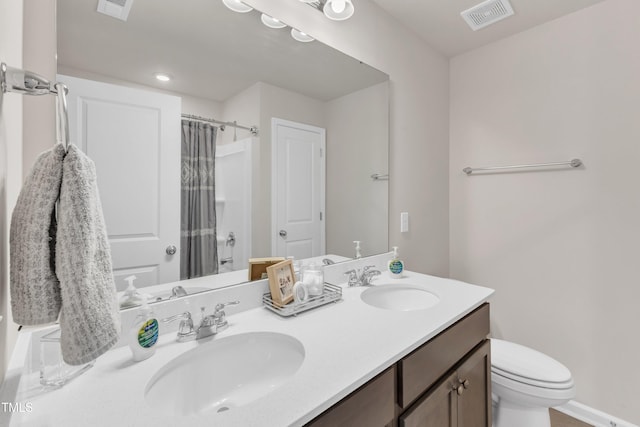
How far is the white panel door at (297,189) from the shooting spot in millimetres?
1236

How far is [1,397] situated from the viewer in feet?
1.70

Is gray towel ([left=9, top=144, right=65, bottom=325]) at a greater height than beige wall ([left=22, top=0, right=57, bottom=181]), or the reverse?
beige wall ([left=22, top=0, right=57, bottom=181])

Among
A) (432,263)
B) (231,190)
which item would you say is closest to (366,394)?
(231,190)

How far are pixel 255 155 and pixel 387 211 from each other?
2.94 feet

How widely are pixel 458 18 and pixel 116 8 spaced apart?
1.75 metres

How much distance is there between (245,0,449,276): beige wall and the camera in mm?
1555

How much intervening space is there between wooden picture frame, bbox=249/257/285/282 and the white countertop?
0.45ft

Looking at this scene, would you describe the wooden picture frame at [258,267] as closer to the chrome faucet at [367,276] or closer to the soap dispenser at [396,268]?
the chrome faucet at [367,276]

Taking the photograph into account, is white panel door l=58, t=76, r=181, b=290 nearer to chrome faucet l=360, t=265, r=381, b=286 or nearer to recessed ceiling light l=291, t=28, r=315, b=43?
recessed ceiling light l=291, t=28, r=315, b=43

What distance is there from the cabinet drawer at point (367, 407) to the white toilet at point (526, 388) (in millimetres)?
918

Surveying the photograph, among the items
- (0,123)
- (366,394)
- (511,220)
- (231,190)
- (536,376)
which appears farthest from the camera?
(511,220)

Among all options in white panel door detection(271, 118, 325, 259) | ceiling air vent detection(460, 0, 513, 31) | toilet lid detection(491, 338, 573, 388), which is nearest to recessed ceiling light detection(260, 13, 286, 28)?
white panel door detection(271, 118, 325, 259)

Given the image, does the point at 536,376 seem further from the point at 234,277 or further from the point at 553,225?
the point at 234,277

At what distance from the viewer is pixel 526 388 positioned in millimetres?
1295
